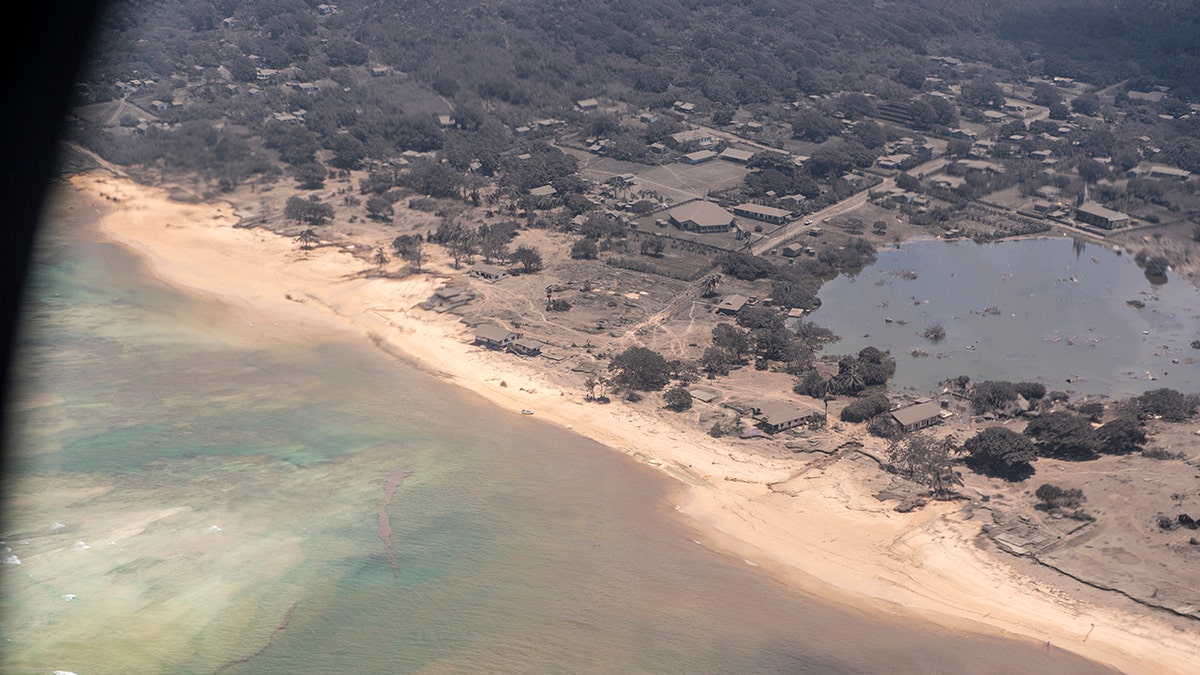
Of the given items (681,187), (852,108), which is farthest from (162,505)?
(852,108)

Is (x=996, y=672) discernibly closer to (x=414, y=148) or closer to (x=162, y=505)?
(x=162, y=505)

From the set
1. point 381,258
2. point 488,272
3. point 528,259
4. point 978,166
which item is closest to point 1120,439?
point 528,259

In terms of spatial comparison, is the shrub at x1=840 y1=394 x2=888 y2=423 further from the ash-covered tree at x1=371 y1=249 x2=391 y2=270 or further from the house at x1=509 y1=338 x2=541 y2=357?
the ash-covered tree at x1=371 y1=249 x2=391 y2=270

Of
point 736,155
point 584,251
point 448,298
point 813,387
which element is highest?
point 736,155

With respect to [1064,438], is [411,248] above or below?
below

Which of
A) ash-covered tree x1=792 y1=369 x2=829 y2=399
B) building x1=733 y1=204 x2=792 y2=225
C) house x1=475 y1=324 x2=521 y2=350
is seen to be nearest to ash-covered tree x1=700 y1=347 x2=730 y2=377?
ash-covered tree x1=792 y1=369 x2=829 y2=399

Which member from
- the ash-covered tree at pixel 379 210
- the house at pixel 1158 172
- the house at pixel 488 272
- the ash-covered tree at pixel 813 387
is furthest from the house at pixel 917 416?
the house at pixel 1158 172

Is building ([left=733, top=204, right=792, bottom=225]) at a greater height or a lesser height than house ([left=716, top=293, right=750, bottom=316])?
greater

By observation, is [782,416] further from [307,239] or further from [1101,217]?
[1101,217]
